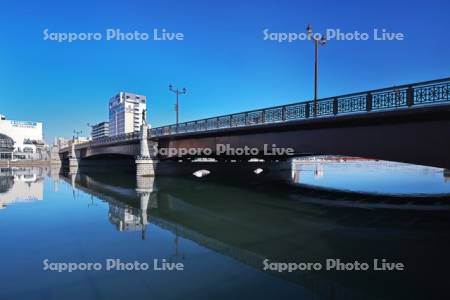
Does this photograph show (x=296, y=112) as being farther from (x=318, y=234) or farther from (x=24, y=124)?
(x=24, y=124)

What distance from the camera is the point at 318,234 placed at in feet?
38.1

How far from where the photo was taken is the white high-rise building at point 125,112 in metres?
156

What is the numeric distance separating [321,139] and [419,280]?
35.5 ft

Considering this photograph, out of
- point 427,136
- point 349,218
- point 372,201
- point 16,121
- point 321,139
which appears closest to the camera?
point 427,136

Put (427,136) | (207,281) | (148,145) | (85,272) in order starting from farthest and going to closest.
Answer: (148,145), (427,136), (85,272), (207,281)

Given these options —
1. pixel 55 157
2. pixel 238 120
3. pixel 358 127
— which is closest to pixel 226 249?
pixel 358 127

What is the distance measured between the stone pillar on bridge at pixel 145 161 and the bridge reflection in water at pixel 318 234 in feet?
53.1

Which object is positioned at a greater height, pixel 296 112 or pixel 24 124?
pixel 24 124

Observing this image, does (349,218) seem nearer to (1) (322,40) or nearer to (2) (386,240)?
(2) (386,240)

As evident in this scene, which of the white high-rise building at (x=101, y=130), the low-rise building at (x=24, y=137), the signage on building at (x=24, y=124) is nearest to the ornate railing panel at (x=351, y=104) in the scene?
the low-rise building at (x=24, y=137)

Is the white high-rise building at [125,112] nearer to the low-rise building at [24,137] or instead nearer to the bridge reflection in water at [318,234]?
the low-rise building at [24,137]

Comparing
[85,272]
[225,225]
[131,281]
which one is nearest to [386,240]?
[225,225]

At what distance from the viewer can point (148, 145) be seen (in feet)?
126

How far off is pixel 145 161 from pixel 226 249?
28786mm
